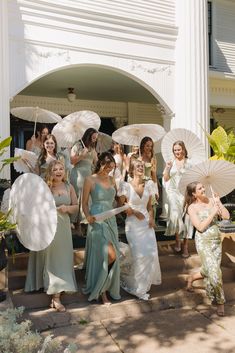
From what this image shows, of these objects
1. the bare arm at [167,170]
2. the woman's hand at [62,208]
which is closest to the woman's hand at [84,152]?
the bare arm at [167,170]

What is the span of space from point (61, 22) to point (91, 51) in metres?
0.72

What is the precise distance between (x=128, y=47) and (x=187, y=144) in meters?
2.52

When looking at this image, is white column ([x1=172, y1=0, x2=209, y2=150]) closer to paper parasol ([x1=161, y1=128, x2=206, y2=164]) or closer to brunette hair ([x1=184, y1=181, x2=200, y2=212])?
paper parasol ([x1=161, y1=128, x2=206, y2=164])

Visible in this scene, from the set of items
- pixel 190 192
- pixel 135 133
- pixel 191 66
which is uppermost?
pixel 191 66

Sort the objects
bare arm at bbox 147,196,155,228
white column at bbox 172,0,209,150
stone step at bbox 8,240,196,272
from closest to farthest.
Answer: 1. bare arm at bbox 147,196,155,228
2. stone step at bbox 8,240,196,272
3. white column at bbox 172,0,209,150

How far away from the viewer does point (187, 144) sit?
19.8 feet

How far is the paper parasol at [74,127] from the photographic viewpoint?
589 cm

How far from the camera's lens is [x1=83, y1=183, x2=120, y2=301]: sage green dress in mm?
4484

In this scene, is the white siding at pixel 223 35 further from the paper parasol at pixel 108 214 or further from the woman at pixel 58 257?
the woman at pixel 58 257

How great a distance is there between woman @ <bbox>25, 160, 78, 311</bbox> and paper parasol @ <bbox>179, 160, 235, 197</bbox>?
143 cm

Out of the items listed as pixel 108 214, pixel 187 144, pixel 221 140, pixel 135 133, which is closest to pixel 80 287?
pixel 108 214

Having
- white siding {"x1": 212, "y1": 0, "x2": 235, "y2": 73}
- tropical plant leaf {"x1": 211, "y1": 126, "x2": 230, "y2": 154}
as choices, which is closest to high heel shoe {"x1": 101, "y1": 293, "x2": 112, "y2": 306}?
tropical plant leaf {"x1": 211, "y1": 126, "x2": 230, "y2": 154}

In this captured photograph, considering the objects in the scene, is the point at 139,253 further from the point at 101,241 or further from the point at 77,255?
the point at 77,255

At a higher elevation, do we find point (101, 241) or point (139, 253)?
point (101, 241)
